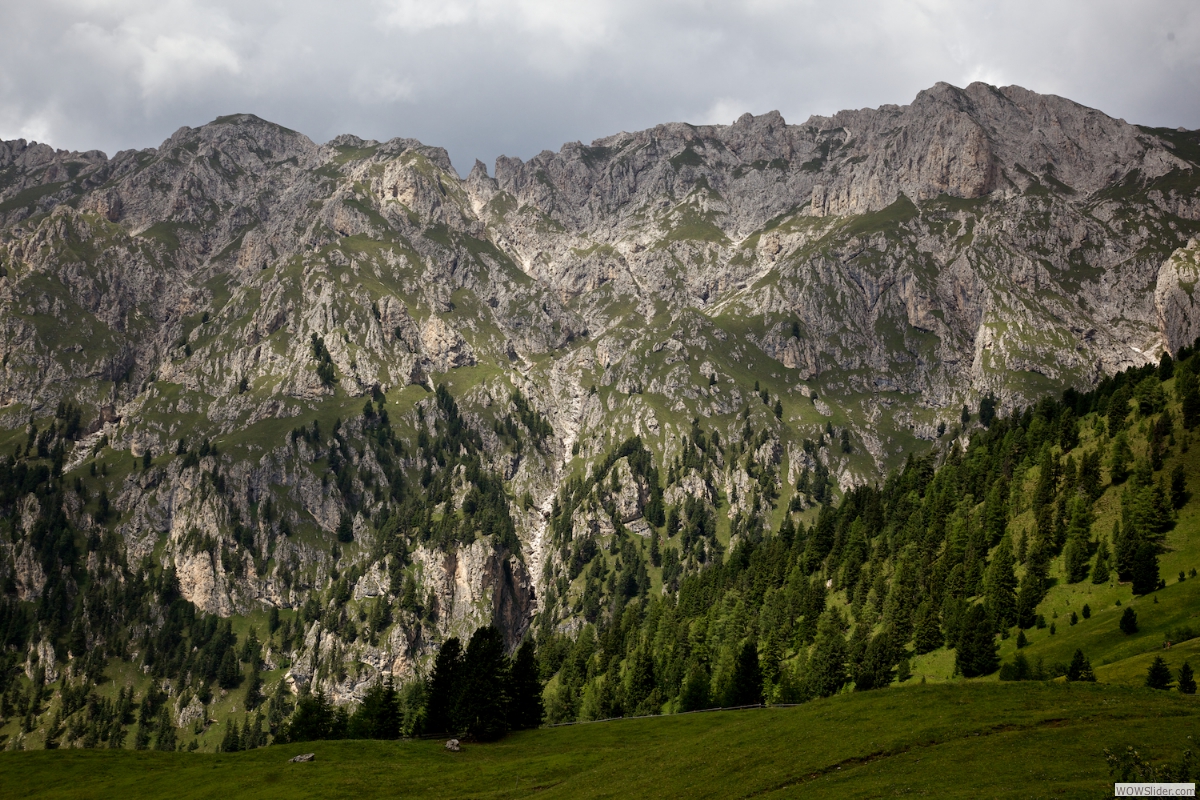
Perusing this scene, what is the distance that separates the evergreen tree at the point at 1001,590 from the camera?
104000mm

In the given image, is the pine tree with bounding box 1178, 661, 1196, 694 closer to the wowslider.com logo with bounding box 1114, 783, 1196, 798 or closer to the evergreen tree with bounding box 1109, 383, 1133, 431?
the wowslider.com logo with bounding box 1114, 783, 1196, 798

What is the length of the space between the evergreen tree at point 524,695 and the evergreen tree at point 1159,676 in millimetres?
68348

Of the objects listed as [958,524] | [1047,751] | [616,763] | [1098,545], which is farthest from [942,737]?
[958,524]

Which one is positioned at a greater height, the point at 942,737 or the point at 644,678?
the point at 942,737

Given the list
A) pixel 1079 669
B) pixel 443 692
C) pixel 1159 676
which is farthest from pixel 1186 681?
pixel 443 692

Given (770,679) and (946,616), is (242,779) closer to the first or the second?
(770,679)

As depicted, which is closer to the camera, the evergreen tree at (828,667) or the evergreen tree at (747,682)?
the evergreen tree at (747,682)

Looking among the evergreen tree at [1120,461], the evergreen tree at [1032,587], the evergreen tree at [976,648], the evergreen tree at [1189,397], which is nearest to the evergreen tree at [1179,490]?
the evergreen tree at [1120,461]

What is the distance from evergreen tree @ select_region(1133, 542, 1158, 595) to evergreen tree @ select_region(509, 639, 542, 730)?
78.8 meters

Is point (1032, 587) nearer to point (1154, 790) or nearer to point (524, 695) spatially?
point (524, 695)

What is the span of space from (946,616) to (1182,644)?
36.8 meters

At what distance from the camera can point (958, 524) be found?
436 feet

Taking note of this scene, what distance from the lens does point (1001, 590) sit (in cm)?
10662

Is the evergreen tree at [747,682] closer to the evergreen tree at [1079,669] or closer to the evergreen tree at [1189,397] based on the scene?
the evergreen tree at [1079,669]
